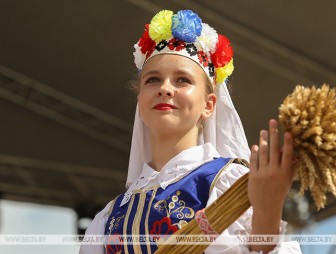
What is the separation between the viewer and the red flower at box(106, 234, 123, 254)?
7.41 feet

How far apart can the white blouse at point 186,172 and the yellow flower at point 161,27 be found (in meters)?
0.39

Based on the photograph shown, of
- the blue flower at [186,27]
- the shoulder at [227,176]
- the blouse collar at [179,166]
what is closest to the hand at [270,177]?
the shoulder at [227,176]

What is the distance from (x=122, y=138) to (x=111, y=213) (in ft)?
14.9

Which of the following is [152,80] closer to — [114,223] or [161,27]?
[161,27]

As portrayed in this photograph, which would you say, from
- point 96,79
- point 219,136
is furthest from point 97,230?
point 96,79

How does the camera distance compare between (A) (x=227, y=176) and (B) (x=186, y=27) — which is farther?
(B) (x=186, y=27)

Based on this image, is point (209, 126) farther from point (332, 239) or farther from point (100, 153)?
point (100, 153)

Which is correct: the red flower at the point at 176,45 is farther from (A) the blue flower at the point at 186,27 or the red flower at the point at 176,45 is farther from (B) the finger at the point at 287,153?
(B) the finger at the point at 287,153

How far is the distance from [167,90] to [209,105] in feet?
0.70

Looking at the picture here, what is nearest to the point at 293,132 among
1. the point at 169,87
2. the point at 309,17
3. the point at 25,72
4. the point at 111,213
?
the point at 169,87

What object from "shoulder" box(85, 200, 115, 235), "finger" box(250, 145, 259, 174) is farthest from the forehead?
"finger" box(250, 145, 259, 174)

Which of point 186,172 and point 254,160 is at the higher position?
point 186,172

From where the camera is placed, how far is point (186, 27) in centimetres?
252

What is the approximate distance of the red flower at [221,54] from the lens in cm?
255
